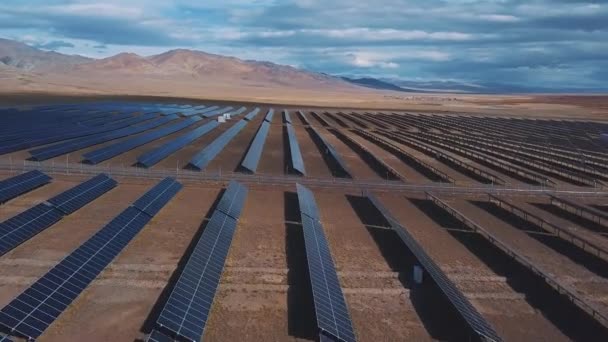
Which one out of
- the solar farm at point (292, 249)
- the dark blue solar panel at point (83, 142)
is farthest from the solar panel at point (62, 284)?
the dark blue solar panel at point (83, 142)

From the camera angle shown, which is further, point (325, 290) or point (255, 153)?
point (255, 153)

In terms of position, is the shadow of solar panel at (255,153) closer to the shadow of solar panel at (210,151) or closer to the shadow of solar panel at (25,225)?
the shadow of solar panel at (210,151)

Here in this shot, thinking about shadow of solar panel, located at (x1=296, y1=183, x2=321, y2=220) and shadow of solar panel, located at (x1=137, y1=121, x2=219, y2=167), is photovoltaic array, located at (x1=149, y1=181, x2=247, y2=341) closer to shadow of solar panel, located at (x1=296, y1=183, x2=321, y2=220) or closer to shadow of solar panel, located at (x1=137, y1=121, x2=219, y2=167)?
shadow of solar panel, located at (x1=296, y1=183, x2=321, y2=220)

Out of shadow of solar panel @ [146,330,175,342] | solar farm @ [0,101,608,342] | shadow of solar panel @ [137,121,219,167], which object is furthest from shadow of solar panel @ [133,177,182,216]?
shadow of solar panel @ [146,330,175,342]

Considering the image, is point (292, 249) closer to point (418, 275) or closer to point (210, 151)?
point (418, 275)

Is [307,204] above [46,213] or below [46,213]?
above

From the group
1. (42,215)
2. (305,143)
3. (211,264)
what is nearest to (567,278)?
(211,264)

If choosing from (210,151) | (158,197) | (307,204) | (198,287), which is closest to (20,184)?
(158,197)
